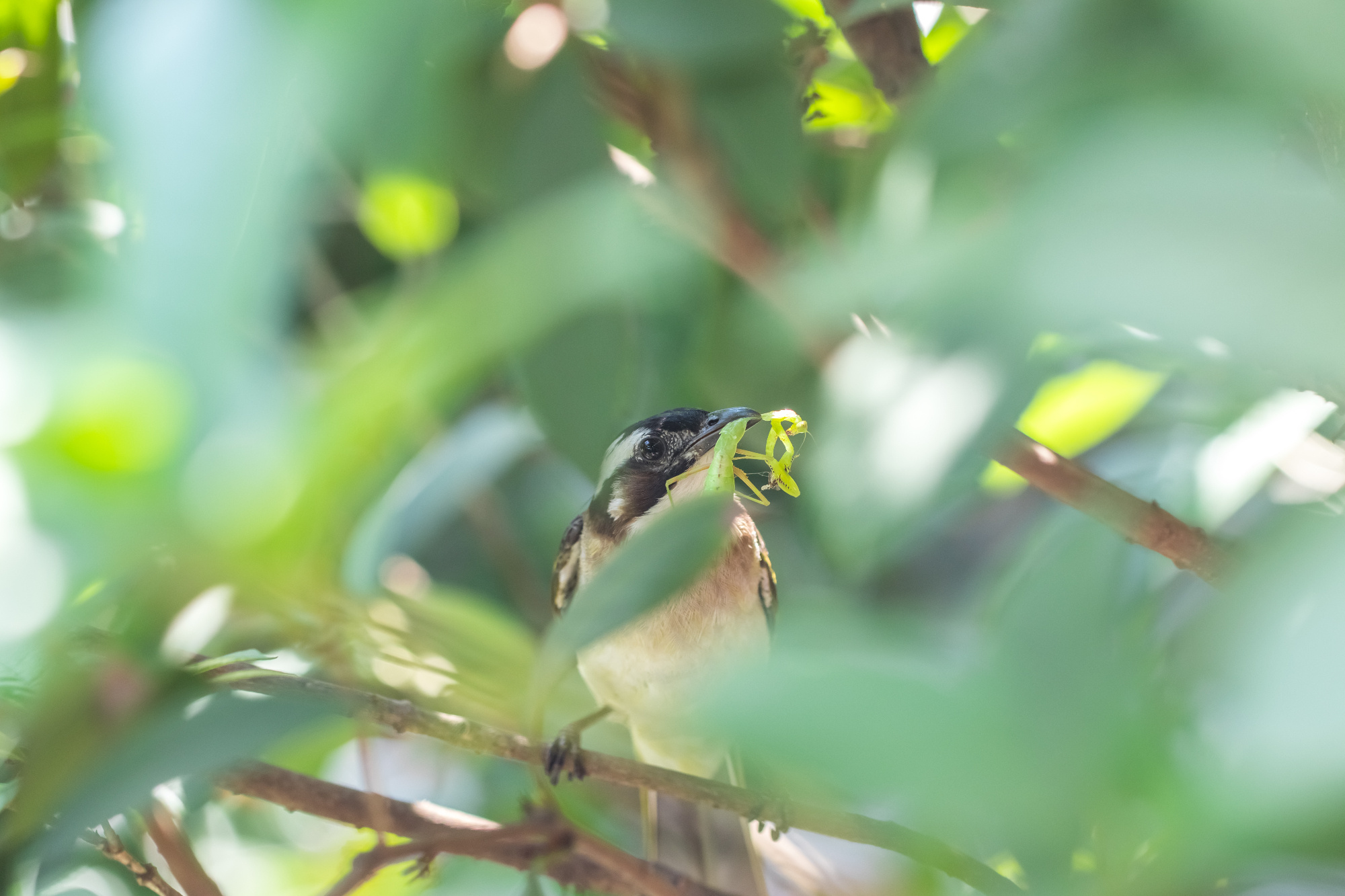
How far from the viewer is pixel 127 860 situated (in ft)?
4.24

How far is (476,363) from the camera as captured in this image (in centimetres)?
49

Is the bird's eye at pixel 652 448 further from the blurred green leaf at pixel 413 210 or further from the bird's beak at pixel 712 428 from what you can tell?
the blurred green leaf at pixel 413 210

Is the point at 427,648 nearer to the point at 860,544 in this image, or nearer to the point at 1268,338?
the point at 860,544

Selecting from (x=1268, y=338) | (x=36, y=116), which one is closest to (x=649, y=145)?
(x=36, y=116)

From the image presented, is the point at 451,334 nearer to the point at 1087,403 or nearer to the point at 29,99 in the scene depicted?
the point at 1087,403

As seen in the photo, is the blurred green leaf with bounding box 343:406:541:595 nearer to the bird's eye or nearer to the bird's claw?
the bird's eye

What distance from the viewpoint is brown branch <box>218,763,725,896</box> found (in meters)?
1.32

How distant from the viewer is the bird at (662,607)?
1.90 metres

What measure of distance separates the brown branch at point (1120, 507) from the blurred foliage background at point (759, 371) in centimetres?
6

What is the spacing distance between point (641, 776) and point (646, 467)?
860 mm

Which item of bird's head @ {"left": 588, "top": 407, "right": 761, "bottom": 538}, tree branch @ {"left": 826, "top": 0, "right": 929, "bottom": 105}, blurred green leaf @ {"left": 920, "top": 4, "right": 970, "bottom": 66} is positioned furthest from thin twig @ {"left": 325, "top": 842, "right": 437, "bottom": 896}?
blurred green leaf @ {"left": 920, "top": 4, "right": 970, "bottom": 66}

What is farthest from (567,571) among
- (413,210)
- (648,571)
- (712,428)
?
(648,571)

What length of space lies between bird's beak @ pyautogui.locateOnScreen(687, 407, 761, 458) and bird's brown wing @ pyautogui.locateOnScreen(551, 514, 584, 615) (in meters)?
0.33

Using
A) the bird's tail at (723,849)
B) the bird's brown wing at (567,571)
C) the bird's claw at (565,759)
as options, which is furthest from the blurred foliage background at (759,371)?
the bird's tail at (723,849)
